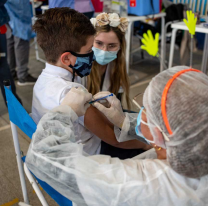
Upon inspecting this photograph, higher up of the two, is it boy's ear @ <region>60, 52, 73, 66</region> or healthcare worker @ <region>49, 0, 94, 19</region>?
healthcare worker @ <region>49, 0, 94, 19</region>

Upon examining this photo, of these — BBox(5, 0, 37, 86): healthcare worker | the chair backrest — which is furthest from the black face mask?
the chair backrest

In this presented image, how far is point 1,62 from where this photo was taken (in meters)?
2.31

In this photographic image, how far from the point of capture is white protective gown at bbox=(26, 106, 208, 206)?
0.67 m

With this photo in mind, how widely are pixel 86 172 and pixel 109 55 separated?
1.25m

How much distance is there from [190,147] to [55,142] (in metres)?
0.39

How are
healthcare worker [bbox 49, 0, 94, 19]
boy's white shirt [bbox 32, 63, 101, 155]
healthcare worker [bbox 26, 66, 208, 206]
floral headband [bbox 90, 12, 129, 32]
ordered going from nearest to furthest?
1. healthcare worker [bbox 26, 66, 208, 206]
2. boy's white shirt [bbox 32, 63, 101, 155]
3. floral headband [bbox 90, 12, 129, 32]
4. healthcare worker [bbox 49, 0, 94, 19]

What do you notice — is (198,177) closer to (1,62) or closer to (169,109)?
(169,109)

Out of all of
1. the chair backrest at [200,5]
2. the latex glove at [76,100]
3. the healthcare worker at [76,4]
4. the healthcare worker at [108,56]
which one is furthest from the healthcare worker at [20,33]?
the chair backrest at [200,5]

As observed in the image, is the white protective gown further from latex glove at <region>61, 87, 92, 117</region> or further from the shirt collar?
the shirt collar

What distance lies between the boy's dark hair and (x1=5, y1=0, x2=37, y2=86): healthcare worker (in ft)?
7.26

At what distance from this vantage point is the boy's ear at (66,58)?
3.84 ft

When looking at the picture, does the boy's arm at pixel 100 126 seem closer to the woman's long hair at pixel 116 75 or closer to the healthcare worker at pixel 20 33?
the woman's long hair at pixel 116 75

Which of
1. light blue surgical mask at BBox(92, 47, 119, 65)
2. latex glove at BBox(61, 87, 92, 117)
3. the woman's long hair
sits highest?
latex glove at BBox(61, 87, 92, 117)

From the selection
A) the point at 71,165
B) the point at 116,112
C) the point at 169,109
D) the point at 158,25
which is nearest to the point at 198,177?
the point at 169,109
